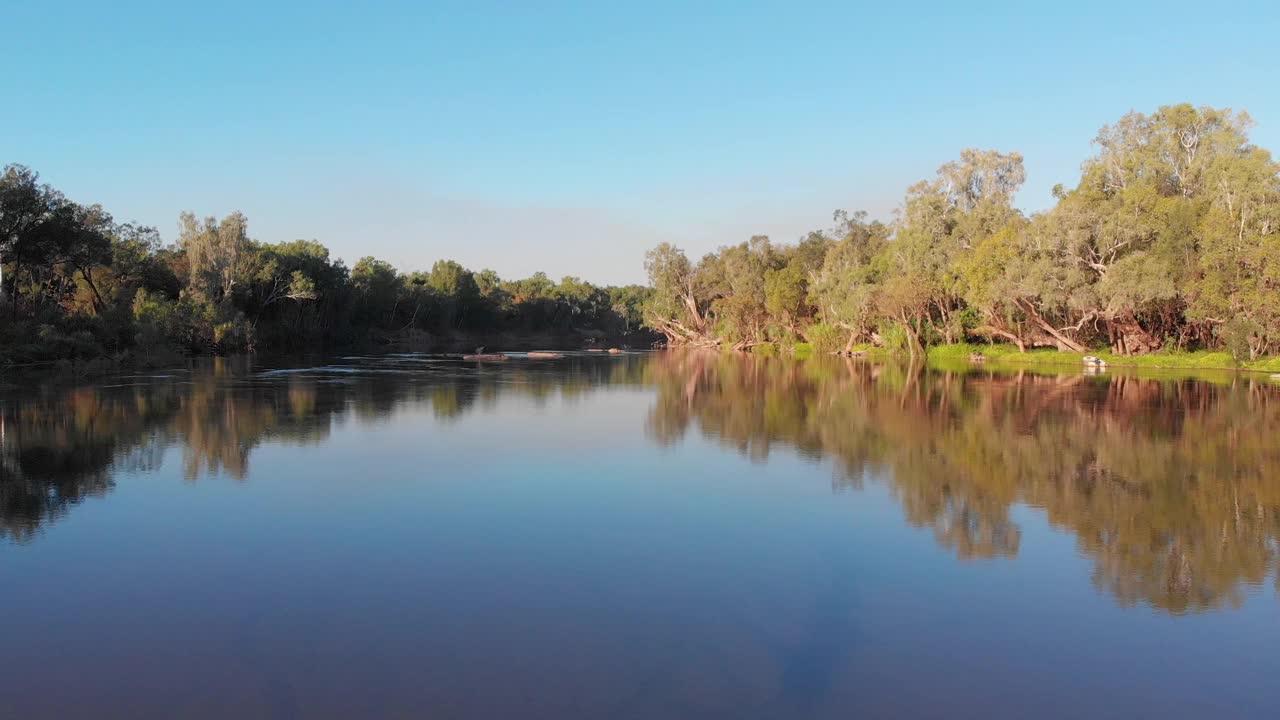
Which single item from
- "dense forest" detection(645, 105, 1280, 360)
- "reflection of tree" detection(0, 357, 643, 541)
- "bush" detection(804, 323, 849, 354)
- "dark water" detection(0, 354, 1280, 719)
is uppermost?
"dense forest" detection(645, 105, 1280, 360)

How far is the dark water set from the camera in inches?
234

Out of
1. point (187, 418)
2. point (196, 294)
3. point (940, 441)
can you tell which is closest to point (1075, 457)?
point (940, 441)

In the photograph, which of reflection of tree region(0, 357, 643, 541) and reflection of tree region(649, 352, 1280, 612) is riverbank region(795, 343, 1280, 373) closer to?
reflection of tree region(649, 352, 1280, 612)

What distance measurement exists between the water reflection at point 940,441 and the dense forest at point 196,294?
10.1 m

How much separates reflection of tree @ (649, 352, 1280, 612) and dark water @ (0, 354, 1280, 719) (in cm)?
8

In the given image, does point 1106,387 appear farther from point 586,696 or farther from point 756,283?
point 756,283

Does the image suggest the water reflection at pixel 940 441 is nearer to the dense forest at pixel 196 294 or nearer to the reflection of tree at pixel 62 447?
the reflection of tree at pixel 62 447

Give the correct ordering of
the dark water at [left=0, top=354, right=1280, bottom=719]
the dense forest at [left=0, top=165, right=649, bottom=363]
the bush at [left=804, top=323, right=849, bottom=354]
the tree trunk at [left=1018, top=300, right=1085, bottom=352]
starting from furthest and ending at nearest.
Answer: the bush at [left=804, top=323, right=849, bottom=354], the tree trunk at [left=1018, top=300, right=1085, bottom=352], the dense forest at [left=0, top=165, right=649, bottom=363], the dark water at [left=0, top=354, right=1280, bottom=719]

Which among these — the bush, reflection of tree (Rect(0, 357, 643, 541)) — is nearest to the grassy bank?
the bush

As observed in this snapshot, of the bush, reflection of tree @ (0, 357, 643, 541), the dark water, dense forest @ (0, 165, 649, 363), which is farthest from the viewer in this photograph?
the bush

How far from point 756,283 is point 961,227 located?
80.7 feet

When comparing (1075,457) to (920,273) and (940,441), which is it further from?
(920,273)

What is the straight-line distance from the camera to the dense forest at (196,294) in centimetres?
3862

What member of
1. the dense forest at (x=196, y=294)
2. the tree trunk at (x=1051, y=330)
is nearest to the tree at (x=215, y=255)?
the dense forest at (x=196, y=294)
